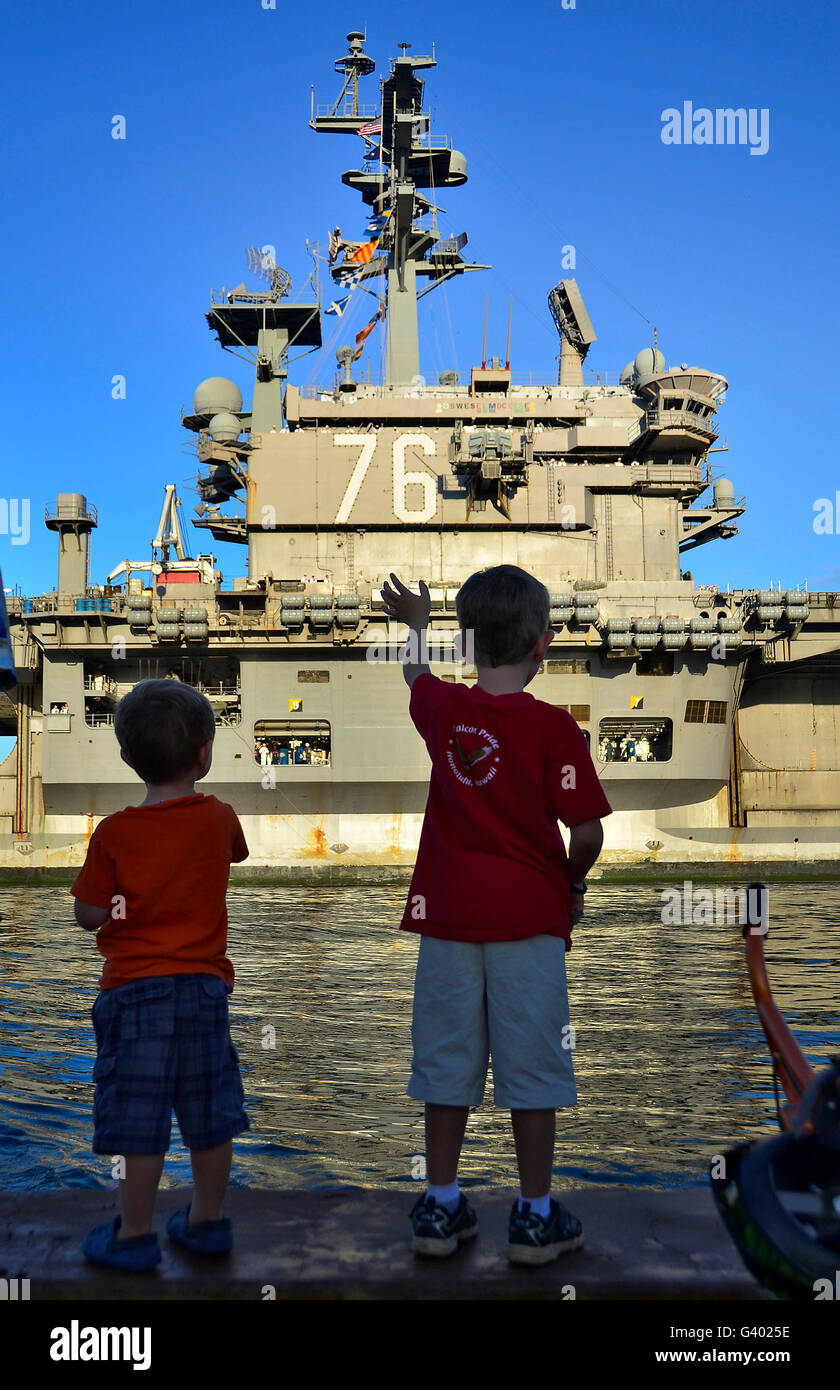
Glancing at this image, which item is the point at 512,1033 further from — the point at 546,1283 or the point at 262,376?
the point at 262,376

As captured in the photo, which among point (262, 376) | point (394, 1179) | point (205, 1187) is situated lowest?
point (394, 1179)

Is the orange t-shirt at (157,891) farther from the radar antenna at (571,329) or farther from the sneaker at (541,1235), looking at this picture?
the radar antenna at (571,329)

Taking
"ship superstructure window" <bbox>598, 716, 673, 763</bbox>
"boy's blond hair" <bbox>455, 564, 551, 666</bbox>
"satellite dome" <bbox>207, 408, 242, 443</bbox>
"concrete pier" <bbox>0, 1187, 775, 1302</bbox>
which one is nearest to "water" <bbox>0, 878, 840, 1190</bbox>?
"concrete pier" <bbox>0, 1187, 775, 1302</bbox>

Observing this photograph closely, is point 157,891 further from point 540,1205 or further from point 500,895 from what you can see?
point 540,1205

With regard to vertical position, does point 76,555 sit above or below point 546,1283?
above

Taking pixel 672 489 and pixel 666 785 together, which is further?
pixel 672 489

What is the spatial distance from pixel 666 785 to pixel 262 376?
16.3 meters

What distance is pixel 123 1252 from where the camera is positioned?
2.41 meters

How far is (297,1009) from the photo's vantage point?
29.9ft

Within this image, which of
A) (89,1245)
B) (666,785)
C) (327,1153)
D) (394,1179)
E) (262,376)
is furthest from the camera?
(262,376)

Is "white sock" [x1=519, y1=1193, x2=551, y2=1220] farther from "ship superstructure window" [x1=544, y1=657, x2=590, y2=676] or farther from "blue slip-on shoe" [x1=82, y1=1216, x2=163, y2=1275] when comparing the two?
"ship superstructure window" [x1=544, y1=657, x2=590, y2=676]

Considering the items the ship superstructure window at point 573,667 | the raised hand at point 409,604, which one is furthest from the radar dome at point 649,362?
the raised hand at point 409,604

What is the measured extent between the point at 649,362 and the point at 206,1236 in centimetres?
2777
